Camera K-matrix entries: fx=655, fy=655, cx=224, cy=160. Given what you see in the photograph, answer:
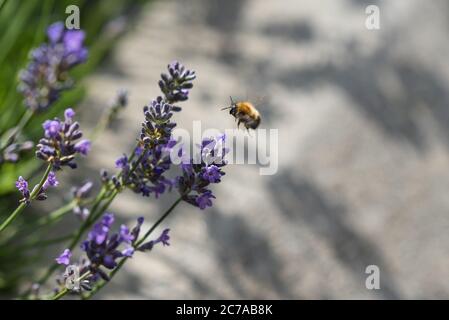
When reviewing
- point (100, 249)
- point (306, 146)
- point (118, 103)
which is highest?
point (306, 146)

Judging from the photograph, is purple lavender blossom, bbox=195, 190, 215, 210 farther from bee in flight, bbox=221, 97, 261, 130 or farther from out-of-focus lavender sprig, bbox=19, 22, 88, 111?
bee in flight, bbox=221, 97, 261, 130

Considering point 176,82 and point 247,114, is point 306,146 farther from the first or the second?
point 176,82

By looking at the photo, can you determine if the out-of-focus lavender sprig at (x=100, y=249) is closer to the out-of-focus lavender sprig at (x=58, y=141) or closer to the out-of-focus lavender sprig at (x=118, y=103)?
the out-of-focus lavender sprig at (x=58, y=141)

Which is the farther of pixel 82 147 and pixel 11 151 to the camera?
pixel 11 151

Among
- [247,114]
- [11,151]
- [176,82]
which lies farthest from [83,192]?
[247,114]

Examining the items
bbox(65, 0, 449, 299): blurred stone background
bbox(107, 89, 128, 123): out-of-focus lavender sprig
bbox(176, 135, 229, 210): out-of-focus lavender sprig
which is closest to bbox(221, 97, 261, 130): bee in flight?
bbox(65, 0, 449, 299): blurred stone background
